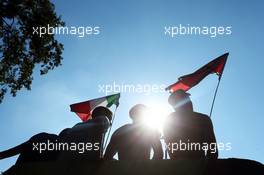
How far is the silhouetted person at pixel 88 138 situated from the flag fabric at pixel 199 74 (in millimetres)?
3634

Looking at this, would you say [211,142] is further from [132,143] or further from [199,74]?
[199,74]

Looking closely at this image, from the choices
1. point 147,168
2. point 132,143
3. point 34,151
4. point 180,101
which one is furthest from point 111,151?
point 180,101

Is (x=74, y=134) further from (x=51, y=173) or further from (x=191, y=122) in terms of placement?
(x=191, y=122)

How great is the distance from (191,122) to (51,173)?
226cm

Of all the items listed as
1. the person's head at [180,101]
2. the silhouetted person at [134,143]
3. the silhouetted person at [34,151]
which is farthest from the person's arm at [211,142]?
the silhouetted person at [34,151]

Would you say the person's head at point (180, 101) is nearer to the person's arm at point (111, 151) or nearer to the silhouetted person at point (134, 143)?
the silhouetted person at point (134, 143)

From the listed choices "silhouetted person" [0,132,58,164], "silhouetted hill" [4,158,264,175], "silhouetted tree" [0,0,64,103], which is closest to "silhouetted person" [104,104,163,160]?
"silhouetted hill" [4,158,264,175]

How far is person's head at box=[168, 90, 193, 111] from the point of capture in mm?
5309

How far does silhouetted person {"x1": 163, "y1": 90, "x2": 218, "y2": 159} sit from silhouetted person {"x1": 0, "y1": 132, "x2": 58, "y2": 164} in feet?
6.27

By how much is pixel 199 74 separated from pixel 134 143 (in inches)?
179

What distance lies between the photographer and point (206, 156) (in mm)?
4418

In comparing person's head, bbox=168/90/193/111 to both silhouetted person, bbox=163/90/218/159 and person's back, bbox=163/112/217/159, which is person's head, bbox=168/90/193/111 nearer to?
silhouetted person, bbox=163/90/218/159

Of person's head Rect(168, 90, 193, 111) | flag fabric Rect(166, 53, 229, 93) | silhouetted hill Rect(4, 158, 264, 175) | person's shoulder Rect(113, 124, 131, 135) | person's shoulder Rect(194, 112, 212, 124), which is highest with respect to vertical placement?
flag fabric Rect(166, 53, 229, 93)

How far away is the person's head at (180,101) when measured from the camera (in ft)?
17.4
